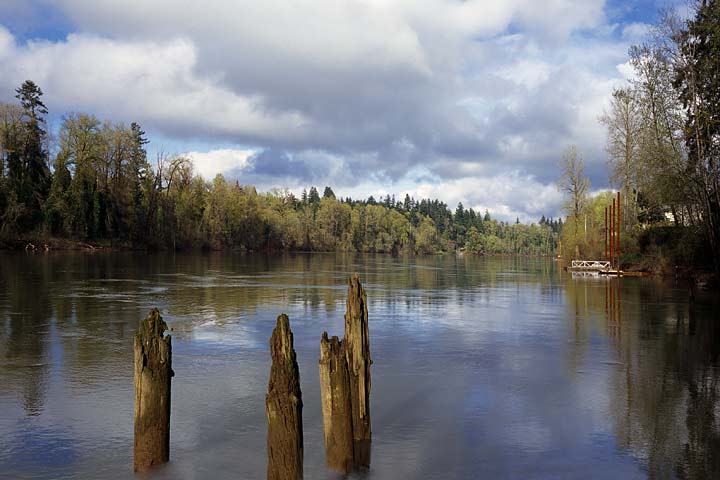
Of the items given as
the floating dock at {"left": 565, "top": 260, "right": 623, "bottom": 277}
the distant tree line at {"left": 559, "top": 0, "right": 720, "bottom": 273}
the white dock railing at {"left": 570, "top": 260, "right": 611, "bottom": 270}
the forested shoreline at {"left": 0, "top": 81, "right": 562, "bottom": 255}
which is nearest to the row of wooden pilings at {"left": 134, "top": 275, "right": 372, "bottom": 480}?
the distant tree line at {"left": 559, "top": 0, "right": 720, "bottom": 273}

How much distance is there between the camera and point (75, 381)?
11008mm

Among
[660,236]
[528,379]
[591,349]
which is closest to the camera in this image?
[528,379]

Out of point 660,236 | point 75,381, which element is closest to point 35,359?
point 75,381

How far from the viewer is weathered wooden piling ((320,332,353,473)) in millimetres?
6973

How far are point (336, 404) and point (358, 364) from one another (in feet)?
1.83

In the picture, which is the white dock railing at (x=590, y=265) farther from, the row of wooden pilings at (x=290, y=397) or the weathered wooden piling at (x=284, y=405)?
the weathered wooden piling at (x=284, y=405)

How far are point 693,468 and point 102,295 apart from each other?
23.6 meters

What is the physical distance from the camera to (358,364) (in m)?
7.21

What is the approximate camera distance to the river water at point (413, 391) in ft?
25.2

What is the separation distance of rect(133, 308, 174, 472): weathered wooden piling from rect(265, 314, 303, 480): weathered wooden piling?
1.58 m

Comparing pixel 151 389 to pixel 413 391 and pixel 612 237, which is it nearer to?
pixel 413 391

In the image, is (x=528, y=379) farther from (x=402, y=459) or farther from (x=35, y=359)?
Answer: (x=35, y=359)

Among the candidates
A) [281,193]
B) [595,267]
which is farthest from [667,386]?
[281,193]

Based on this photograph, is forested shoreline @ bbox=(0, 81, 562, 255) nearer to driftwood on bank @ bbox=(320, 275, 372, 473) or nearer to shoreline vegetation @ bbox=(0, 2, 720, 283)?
shoreline vegetation @ bbox=(0, 2, 720, 283)
